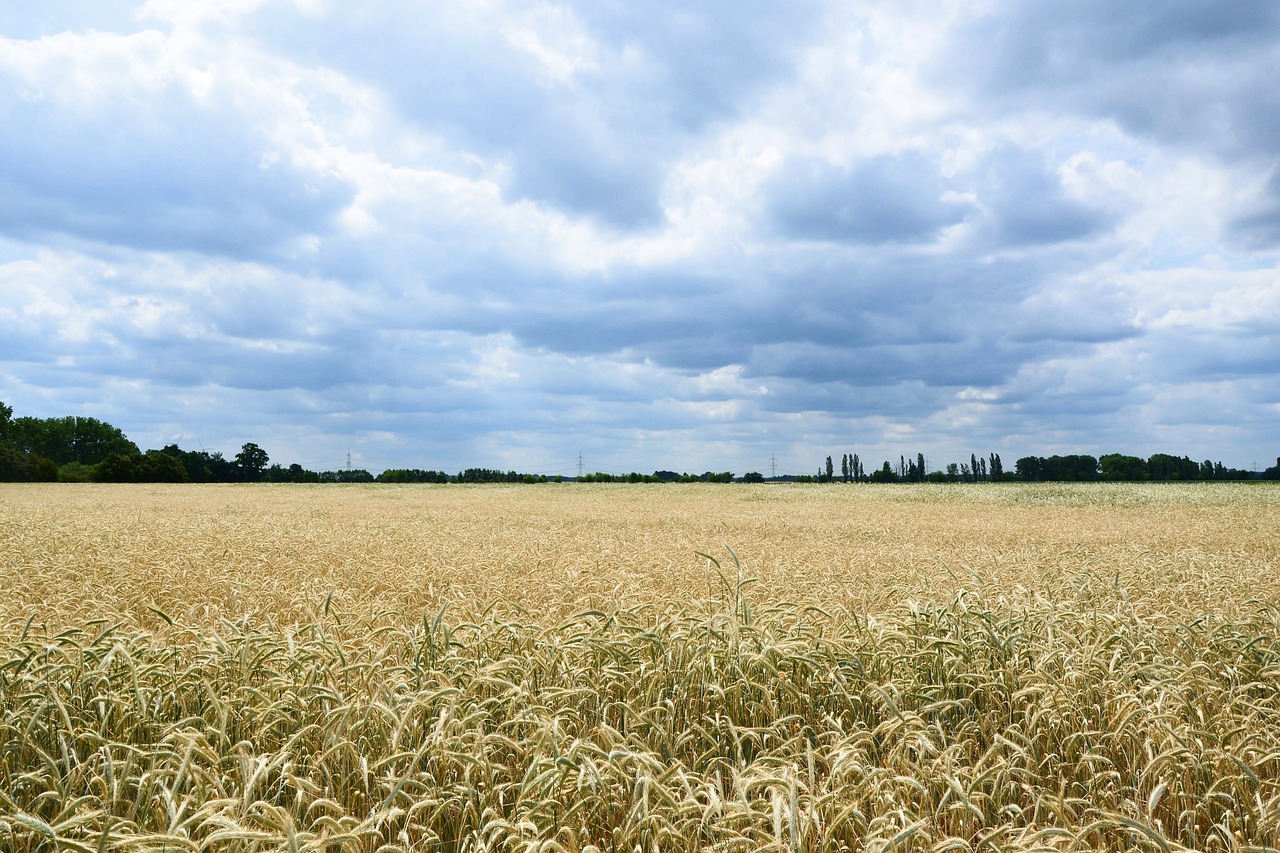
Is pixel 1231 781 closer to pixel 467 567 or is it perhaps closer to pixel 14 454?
pixel 467 567

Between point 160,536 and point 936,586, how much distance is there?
13226mm

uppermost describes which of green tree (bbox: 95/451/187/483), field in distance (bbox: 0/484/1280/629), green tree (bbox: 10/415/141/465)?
green tree (bbox: 10/415/141/465)

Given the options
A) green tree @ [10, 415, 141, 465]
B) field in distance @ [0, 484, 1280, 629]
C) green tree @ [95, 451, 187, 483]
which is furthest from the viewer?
green tree @ [10, 415, 141, 465]

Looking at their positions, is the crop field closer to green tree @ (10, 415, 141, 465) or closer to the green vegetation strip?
the green vegetation strip

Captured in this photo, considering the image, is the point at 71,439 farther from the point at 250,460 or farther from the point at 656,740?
the point at 656,740

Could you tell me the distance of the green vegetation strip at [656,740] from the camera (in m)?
2.33

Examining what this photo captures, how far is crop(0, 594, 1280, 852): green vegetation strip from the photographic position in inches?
91.8

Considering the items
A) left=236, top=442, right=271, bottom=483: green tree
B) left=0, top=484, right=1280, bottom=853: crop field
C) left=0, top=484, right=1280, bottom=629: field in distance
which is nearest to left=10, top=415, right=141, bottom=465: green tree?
left=236, top=442, right=271, bottom=483: green tree

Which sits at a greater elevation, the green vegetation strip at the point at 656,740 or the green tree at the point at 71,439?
the green tree at the point at 71,439

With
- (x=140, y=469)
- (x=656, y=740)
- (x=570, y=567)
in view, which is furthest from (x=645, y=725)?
(x=140, y=469)

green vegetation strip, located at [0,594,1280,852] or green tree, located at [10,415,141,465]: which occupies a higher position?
green tree, located at [10,415,141,465]

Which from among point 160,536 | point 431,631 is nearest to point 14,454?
point 160,536

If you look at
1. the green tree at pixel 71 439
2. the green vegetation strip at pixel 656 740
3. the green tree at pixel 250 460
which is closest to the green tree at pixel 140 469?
the green tree at pixel 250 460

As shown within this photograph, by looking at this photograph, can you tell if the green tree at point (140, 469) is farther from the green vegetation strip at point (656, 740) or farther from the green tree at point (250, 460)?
the green vegetation strip at point (656, 740)
